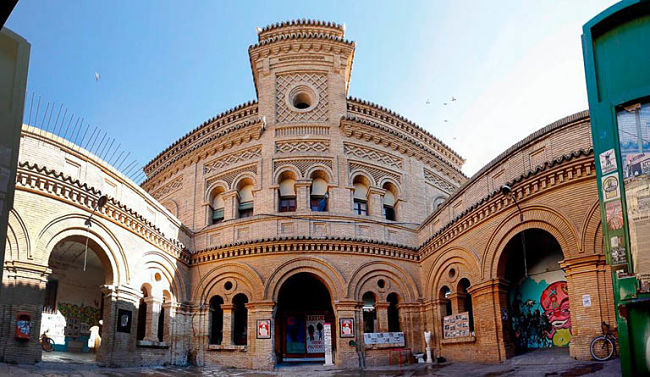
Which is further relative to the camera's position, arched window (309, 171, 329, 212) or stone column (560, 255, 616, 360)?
arched window (309, 171, 329, 212)

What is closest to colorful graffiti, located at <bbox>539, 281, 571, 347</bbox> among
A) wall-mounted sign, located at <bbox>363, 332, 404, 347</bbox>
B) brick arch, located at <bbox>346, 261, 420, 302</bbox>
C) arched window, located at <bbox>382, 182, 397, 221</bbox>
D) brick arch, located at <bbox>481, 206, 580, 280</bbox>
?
brick arch, located at <bbox>481, 206, 580, 280</bbox>

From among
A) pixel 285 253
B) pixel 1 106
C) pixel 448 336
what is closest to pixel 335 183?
pixel 285 253

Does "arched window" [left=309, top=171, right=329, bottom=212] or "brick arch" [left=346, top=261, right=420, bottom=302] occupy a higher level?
"arched window" [left=309, top=171, right=329, bottom=212]

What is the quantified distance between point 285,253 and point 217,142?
676cm

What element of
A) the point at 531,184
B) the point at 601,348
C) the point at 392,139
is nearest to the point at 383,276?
the point at 392,139

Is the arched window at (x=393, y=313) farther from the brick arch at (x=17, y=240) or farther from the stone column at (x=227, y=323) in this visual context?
the brick arch at (x=17, y=240)

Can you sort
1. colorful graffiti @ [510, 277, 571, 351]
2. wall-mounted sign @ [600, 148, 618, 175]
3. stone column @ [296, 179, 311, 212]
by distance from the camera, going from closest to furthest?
wall-mounted sign @ [600, 148, 618, 175]
colorful graffiti @ [510, 277, 571, 351]
stone column @ [296, 179, 311, 212]

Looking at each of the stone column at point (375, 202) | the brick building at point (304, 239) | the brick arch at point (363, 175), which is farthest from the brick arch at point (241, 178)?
the stone column at point (375, 202)

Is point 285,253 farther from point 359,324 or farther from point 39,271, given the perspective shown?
point 39,271

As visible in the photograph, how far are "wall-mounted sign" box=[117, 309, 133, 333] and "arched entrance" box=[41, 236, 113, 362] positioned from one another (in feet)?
17.7

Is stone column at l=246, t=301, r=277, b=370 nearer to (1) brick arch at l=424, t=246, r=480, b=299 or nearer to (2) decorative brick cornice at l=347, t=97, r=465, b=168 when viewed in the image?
(1) brick arch at l=424, t=246, r=480, b=299

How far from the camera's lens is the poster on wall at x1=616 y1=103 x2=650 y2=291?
31.9ft

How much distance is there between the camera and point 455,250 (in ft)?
62.9

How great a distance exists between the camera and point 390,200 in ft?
80.0
